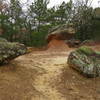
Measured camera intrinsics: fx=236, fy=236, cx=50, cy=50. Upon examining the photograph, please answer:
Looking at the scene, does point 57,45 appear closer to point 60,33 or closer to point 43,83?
point 60,33

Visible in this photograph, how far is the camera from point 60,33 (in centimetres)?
1698

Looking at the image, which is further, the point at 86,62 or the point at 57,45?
the point at 57,45

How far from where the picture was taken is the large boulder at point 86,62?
27.2ft

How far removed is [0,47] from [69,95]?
108 inches

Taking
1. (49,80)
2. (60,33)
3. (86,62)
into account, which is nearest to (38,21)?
(60,33)

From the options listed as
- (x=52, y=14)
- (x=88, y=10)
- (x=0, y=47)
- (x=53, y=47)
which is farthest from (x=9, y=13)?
(x=0, y=47)

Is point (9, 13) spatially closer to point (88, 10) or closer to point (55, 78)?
point (88, 10)

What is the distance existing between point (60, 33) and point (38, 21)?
115 inches

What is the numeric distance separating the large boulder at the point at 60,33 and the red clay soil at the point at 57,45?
1.14 feet

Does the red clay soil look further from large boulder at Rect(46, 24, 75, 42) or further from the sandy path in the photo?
the sandy path

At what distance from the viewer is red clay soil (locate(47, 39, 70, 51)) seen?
15.8 meters

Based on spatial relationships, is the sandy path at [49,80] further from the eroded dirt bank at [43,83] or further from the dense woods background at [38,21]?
the dense woods background at [38,21]

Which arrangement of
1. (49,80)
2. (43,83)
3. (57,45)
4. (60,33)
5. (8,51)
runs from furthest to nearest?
(60,33) → (57,45) → (8,51) → (49,80) → (43,83)

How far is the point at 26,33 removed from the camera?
60.5 ft
